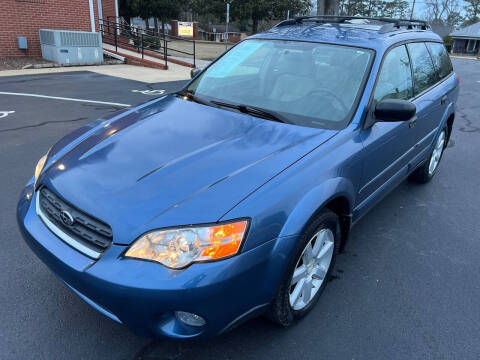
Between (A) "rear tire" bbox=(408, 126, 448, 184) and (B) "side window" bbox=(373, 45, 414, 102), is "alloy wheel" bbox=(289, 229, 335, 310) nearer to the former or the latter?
(B) "side window" bbox=(373, 45, 414, 102)

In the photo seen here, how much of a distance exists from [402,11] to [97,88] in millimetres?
68357

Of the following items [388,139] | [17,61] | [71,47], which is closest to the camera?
[388,139]

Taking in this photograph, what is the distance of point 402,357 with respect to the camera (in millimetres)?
2236

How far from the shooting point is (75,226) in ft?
6.59

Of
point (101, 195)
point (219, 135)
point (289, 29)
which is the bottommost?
point (101, 195)

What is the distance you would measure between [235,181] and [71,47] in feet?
43.7

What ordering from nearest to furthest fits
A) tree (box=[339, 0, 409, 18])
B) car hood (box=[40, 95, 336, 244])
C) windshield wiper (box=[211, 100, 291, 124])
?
1. car hood (box=[40, 95, 336, 244])
2. windshield wiper (box=[211, 100, 291, 124])
3. tree (box=[339, 0, 409, 18])

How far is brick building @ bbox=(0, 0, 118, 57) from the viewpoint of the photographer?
1295 cm


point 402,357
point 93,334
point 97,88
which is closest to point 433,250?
point 402,357

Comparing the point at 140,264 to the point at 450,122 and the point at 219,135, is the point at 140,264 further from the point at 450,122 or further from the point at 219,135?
the point at 450,122

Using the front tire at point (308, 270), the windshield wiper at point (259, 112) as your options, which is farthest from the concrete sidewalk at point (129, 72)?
the front tire at point (308, 270)

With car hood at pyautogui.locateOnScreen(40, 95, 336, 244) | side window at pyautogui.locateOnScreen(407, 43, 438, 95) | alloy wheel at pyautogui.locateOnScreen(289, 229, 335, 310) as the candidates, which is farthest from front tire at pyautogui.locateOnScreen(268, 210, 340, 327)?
side window at pyautogui.locateOnScreen(407, 43, 438, 95)

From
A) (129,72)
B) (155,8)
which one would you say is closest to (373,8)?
(155,8)

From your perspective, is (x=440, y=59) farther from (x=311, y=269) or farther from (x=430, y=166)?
(x=311, y=269)
